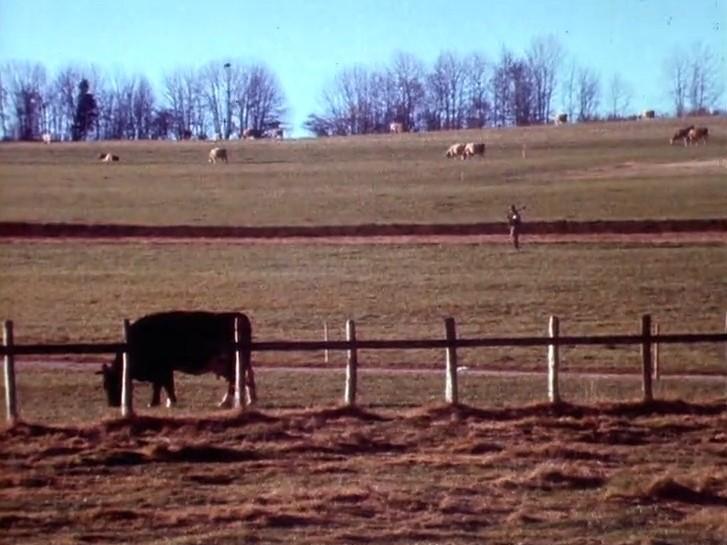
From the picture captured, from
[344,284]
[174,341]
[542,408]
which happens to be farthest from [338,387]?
[344,284]

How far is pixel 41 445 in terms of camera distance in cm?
1401

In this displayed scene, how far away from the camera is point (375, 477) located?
40.7 ft

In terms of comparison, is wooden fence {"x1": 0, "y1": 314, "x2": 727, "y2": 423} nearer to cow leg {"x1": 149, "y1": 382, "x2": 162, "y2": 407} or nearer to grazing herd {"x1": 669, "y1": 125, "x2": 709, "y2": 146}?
cow leg {"x1": 149, "y1": 382, "x2": 162, "y2": 407}

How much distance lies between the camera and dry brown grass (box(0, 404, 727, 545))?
1031 cm

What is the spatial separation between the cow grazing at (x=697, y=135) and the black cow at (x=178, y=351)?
14.0 metres

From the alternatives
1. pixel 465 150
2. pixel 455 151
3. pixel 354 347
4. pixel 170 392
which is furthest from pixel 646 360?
pixel 465 150

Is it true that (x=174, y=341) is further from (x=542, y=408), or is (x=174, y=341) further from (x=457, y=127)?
(x=457, y=127)

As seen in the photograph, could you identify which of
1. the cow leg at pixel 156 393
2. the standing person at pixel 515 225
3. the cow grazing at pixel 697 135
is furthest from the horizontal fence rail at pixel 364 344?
the standing person at pixel 515 225

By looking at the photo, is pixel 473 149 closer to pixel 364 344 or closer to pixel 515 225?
pixel 515 225

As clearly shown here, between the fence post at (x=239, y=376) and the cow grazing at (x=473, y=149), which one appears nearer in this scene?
the fence post at (x=239, y=376)

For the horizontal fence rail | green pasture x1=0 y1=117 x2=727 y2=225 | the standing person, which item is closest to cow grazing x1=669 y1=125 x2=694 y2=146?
green pasture x1=0 y1=117 x2=727 y2=225

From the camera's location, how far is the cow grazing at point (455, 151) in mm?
43844

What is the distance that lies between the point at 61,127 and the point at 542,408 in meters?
13.6

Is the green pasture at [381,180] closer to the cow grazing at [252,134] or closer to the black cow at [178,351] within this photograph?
the cow grazing at [252,134]
